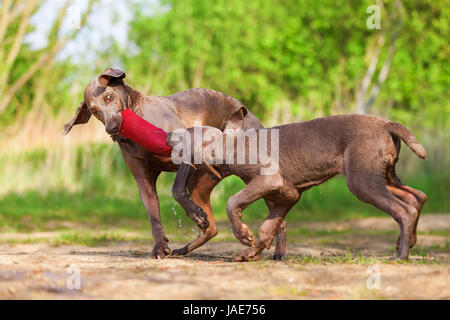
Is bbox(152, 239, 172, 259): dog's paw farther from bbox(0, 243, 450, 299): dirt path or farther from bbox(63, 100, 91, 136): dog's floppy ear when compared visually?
bbox(63, 100, 91, 136): dog's floppy ear

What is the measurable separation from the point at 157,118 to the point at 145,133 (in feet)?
1.34

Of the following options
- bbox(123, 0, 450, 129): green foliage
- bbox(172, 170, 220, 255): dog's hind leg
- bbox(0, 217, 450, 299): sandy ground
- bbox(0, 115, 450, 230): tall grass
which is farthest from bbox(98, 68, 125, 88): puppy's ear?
bbox(123, 0, 450, 129): green foliage

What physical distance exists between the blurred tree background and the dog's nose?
22.9 ft

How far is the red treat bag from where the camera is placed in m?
7.39

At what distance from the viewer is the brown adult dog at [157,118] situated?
24.8 ft

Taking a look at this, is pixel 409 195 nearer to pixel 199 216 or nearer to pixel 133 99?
pixel 199 216

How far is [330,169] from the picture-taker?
23.3 feet

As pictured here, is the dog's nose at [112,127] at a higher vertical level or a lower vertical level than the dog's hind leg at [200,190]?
higher

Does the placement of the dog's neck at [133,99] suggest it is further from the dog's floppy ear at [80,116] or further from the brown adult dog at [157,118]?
the dog's floppy ear at [80,116]

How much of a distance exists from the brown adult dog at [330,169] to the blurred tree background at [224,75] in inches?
288

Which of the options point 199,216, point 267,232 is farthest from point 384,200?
point 199,216

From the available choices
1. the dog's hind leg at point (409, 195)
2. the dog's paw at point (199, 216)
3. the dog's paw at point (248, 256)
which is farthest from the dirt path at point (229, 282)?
the dog's paw at point (199, 216)

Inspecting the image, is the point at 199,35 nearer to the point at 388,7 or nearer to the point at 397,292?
the point at 388,7
